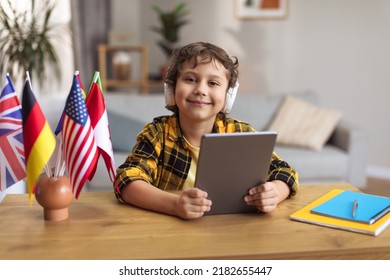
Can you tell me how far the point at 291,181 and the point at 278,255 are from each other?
1.48 feet

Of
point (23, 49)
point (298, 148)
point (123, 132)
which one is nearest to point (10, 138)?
point (123, 132)

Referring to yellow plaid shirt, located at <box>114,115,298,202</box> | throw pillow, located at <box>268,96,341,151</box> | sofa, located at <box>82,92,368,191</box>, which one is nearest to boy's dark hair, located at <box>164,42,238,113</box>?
yellow plaid shirt, located at <box>114,115,298,202</box>

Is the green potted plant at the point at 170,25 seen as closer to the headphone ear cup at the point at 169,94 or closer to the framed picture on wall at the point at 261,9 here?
the framed picture on wall at the point at 261,9

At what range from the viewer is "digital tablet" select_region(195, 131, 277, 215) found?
126 cm

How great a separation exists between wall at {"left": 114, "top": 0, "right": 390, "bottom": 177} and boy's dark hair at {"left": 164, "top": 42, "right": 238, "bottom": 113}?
3580 millimetres

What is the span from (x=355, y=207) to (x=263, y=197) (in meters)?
0.23

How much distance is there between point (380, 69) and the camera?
15.9ft

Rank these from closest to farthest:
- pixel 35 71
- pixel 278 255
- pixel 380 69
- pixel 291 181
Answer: pixel 278 255 → pixel 291 181 → pixel 35 71 → pixel 380 69

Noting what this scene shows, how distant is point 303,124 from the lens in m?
3.96

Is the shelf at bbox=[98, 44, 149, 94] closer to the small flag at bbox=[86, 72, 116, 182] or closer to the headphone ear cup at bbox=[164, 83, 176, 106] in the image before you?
the headphone ear cup at bbox=[164, 83, 176, 106]

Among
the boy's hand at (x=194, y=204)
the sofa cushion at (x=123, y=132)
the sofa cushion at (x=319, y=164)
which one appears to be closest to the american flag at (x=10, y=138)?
the boy's hand at (x=194, y=204)

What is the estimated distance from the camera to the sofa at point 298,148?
3.55 metres

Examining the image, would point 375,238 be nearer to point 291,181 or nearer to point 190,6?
point 291,181

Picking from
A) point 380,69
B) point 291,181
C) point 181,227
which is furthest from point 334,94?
point 181,227
